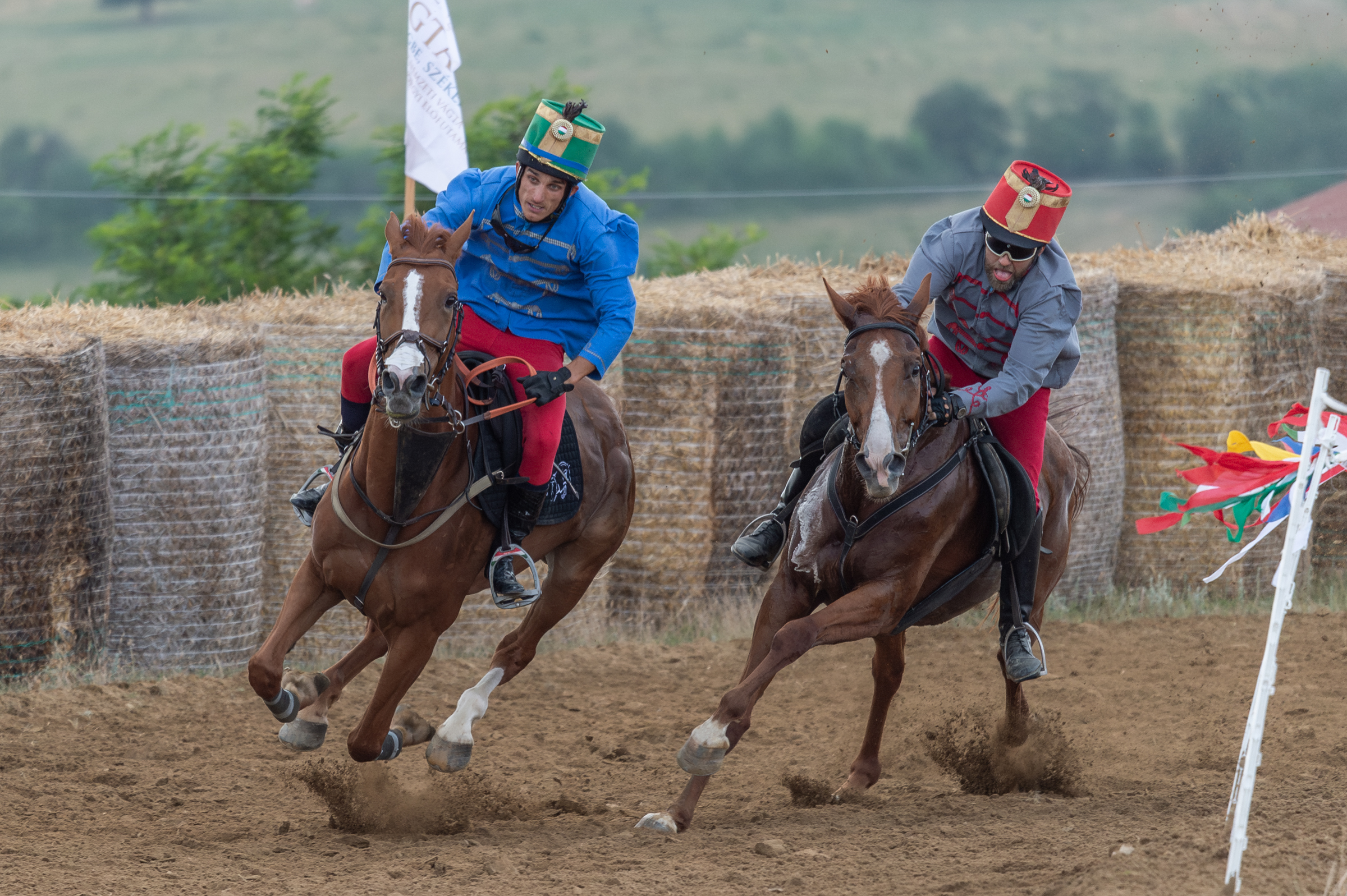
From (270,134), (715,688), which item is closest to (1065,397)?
(715,688)

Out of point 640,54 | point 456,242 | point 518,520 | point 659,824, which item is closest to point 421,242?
point 456,242

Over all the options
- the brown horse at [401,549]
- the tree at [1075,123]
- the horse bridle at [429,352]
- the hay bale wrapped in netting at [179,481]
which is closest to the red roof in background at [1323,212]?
the hay bale wrapped in netting at [179,481]

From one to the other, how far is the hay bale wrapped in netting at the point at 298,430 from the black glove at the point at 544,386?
2.71m

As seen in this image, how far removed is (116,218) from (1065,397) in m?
11.2

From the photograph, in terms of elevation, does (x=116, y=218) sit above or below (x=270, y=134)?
below

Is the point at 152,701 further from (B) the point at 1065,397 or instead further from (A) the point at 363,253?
(A) the point at 363,253

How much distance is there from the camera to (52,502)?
7.46 m

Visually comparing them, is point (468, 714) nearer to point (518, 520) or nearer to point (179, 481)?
point (518, 520)

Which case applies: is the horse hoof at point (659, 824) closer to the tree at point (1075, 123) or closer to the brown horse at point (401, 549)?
the brown horse at point (401, 549)

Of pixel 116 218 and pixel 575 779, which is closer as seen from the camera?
pixel 575 779

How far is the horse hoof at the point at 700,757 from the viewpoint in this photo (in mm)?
5527

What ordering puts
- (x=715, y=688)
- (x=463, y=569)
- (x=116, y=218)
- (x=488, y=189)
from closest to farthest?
(x=463, y=569), (x=488, y=189), (x=715, y=688), (x=116, y=218)

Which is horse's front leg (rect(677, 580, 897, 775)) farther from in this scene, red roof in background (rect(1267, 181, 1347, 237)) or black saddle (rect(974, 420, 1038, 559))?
red roof in background (rect(1267, 181, 1347, 237))

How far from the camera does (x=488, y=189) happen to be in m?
6.29
